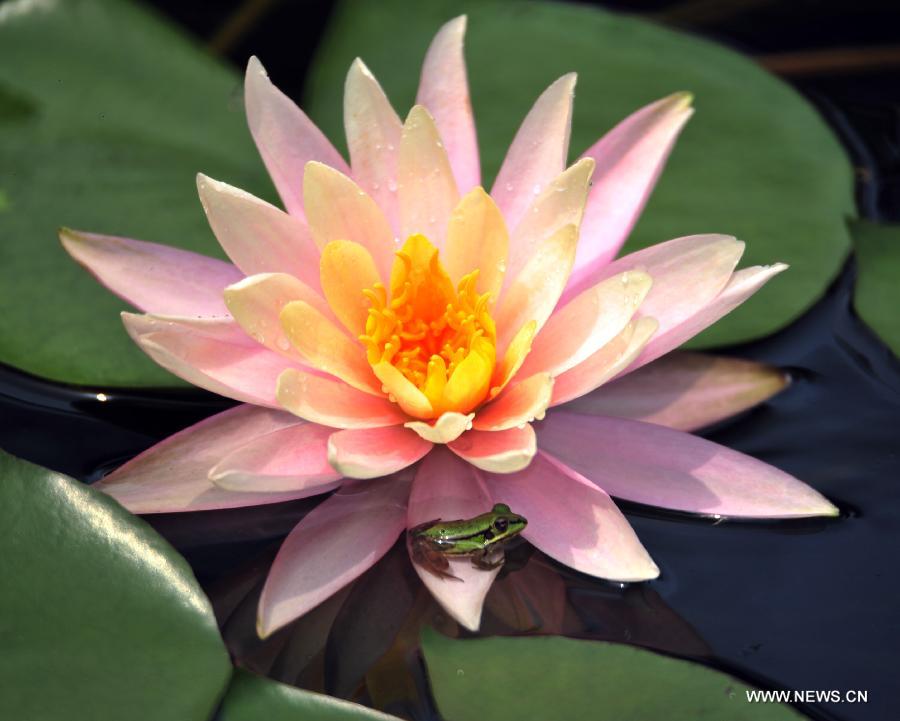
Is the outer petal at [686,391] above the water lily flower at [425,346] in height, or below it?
below

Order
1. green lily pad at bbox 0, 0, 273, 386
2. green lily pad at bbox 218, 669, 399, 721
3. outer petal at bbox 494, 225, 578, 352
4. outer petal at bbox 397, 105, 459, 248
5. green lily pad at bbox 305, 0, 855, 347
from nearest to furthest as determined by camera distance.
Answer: green lily pad at bbox 218, 669, 399, 721, outer petal at bbox 494, 225, 578, 352, outer petal at bbox 397, 105, 459, 248, green lily pad at bbox 0, 0, 273, 386, green lily pad at bbox 305, 0, 855, 347

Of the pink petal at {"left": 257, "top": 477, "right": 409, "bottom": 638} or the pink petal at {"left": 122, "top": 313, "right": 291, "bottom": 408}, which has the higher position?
the pink petal at {"left": 122, "top": 313, "right": 291, "bottom": 408}

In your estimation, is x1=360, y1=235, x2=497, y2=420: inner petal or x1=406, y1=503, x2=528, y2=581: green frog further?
x1=360, y1=235, x2=497, y2=420: inner petal

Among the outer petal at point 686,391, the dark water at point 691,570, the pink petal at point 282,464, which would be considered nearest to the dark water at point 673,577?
the dark water at point 691,570

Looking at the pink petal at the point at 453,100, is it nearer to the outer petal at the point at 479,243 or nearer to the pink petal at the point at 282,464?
the outer petal at the point at 479,243

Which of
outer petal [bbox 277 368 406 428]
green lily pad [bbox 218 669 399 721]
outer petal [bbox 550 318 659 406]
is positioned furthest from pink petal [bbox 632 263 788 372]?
green lily pad [bbox 218 669 399 721]

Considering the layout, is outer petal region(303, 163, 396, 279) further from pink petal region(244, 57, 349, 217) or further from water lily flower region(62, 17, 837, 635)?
pink petal region(244, 57, 349, 217)

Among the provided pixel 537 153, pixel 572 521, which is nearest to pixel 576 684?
pixel 572 521
